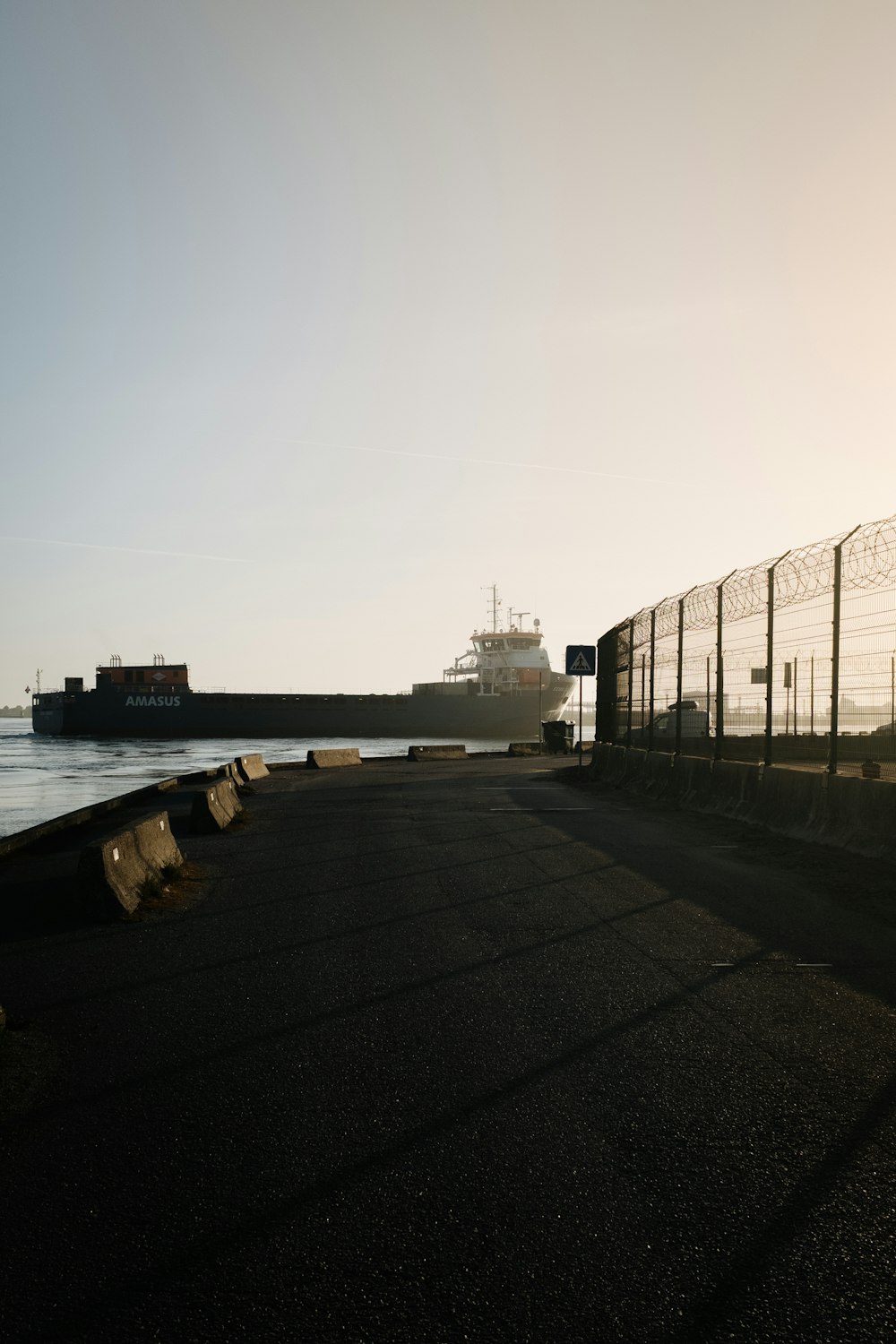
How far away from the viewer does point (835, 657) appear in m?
10.6

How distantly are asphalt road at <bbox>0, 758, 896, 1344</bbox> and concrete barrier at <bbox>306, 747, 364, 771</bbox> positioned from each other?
2159 cm

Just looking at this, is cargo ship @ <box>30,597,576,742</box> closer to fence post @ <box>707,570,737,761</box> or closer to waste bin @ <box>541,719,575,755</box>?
waste bin @ <box>541,719,575,755</box>

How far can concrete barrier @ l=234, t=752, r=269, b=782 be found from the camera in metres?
23.1

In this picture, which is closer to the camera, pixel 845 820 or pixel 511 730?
pixel 845 820

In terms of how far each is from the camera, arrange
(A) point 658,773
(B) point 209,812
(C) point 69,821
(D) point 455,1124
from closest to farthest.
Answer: (D) point 455,1124 < (B) point 209,812 < (C) point 69,821 < (A) point 658,773

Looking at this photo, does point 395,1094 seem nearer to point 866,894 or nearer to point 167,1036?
point 167,1036

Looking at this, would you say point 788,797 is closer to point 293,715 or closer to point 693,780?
point 693,780

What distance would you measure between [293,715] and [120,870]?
252 ft

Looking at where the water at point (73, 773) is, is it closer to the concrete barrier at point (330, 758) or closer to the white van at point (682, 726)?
the concrete barrier at point (330, 758)

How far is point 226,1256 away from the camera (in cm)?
279

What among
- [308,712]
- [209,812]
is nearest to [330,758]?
[209,812]

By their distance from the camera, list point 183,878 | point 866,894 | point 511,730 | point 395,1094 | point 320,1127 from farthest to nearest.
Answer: point 511,730 < point 183,878 < point 866,894 < point 395,1094 < point 320,1127

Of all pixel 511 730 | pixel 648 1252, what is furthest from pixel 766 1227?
pixel 511 730

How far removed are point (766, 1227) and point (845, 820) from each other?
8.41 m
